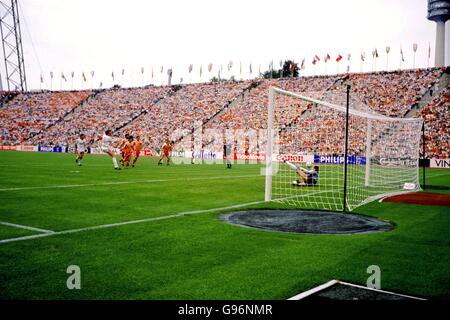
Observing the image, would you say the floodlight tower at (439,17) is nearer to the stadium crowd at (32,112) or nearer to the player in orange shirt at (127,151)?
the stadium crowd at (32,112)

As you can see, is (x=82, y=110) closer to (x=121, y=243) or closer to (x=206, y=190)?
(x=206, y=190)

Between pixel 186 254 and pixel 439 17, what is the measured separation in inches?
2870

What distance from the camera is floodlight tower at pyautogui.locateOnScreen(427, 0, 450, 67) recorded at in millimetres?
63688

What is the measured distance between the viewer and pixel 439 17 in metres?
64.7

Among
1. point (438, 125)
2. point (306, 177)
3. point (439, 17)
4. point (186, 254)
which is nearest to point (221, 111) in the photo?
point (438, 125)

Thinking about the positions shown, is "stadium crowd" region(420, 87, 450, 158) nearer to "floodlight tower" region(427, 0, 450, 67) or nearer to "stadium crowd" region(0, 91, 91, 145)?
"floodlight tower" region(427, 0, 450, 67)

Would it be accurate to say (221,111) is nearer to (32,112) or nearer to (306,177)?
(32,112)

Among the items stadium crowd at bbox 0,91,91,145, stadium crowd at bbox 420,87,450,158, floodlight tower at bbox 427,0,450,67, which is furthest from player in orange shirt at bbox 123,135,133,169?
floodlight tower at bbox 427,0,450,67

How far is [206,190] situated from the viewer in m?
13.4

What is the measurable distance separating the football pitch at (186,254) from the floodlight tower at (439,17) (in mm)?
65487

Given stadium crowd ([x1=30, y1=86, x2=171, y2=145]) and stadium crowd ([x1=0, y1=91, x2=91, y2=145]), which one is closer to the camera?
stadium crowd ([x1=30, y1=86, x2=171, y2=145])

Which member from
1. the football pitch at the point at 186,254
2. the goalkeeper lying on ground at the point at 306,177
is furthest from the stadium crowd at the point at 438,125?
the football pitch at the point at 186,254

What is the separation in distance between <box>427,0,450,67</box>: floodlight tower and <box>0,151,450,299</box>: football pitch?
65.5 m
